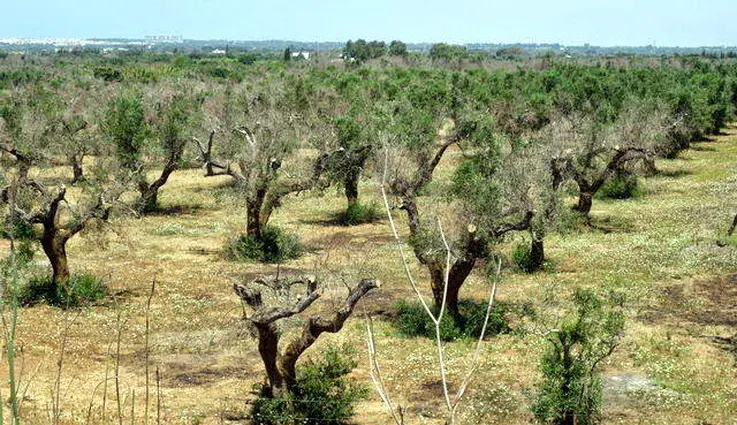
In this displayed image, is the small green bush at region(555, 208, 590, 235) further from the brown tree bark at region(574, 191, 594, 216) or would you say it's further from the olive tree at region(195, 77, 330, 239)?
the olive tree at region(195, 77, 330, 239)

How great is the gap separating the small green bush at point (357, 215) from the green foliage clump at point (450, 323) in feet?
48.3

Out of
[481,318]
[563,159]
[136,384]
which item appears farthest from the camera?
[563,159]

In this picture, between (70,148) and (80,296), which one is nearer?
(80,296)

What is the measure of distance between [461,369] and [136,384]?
8.28 meters

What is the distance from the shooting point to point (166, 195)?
4891 cm

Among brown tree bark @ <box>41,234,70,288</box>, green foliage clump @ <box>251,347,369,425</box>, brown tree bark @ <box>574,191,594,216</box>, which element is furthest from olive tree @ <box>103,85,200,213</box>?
green foliage clump @ <box>251,347,369,425</box>

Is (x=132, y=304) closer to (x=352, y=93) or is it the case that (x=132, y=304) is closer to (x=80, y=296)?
(x=80, y=296)

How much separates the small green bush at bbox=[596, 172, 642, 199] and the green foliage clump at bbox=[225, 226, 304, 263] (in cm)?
2109

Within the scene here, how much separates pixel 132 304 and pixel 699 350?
17.4 m

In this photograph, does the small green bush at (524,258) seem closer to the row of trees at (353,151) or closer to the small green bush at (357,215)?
the row of trees at (353,151)

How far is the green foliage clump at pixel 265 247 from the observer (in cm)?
3388

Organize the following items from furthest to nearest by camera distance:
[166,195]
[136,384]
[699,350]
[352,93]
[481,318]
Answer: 1. [352,93]
2. [166,195]
3. [481,318]
4. [699,350]
5. [136,384]

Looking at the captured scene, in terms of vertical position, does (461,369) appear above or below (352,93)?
below

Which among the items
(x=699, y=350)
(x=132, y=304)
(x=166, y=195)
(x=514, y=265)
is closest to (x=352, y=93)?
(x=166, y=195)
